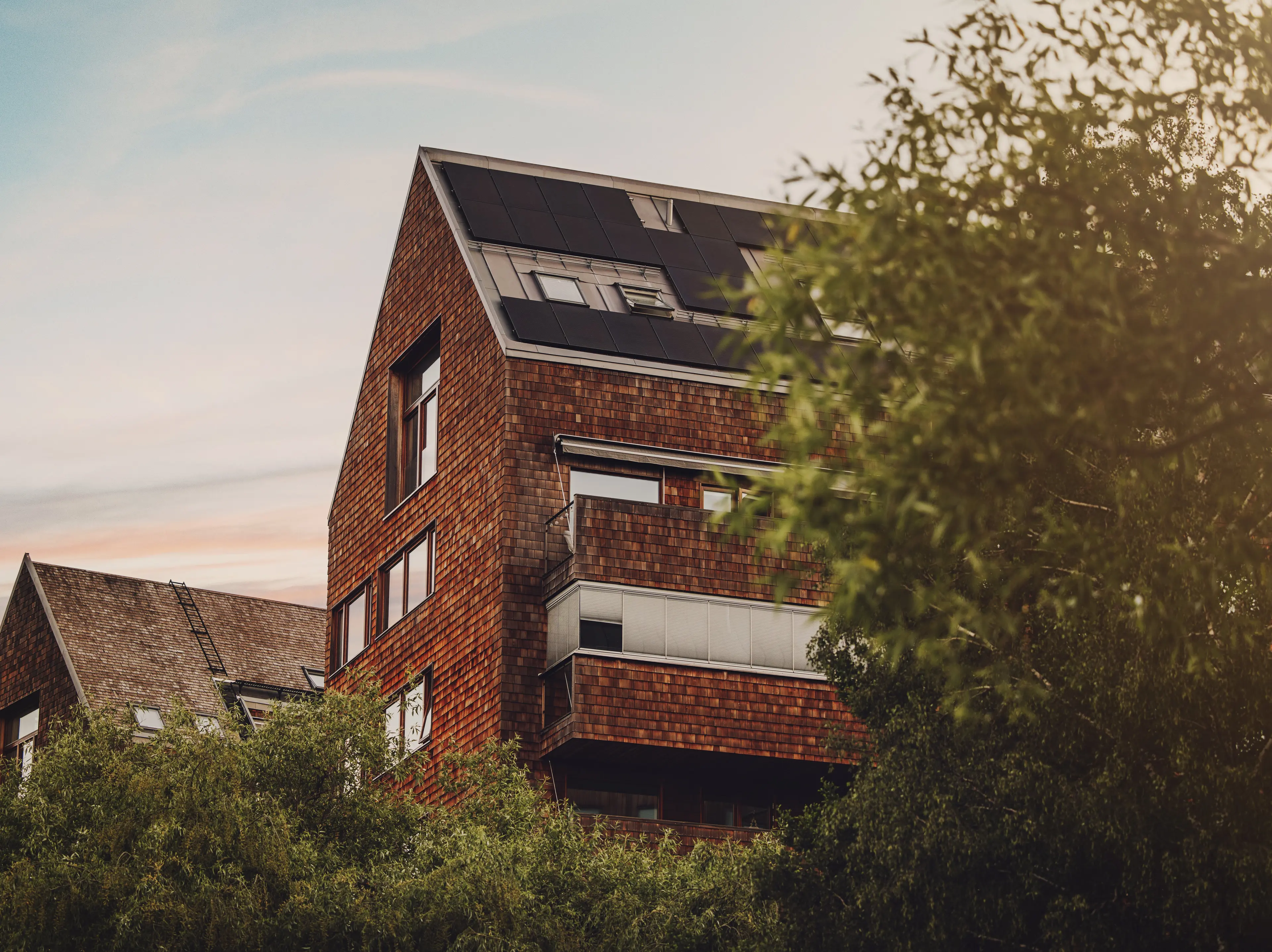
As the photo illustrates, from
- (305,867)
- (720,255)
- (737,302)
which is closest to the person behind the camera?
(305,867)

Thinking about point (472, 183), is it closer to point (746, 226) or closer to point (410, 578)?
point (746, 226)

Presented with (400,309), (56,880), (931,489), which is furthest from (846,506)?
(400,309)

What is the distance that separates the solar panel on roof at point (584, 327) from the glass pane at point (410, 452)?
17.8ft

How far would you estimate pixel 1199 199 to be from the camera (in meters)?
16.3

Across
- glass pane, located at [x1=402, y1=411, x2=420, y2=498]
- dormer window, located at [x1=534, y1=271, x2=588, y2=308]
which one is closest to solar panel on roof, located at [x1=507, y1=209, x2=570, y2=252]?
dormer window, located at [x1=534, y1=271, x2=588, y2=308]

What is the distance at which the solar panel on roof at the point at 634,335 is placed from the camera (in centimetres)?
3891

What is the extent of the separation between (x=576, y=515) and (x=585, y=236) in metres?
8.81

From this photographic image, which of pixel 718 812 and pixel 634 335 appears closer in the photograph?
pixel 718 812

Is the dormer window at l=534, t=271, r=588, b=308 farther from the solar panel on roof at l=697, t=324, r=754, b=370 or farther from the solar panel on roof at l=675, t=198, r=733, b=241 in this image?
the solar panel on roof at l=675, t=198, r=733, b=241

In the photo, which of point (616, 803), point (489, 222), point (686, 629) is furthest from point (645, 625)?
point (489, 222)

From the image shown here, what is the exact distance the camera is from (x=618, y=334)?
3925 centimetres

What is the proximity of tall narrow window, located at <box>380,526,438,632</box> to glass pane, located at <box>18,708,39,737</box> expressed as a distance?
17074 mm

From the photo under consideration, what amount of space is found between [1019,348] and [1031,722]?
752cm

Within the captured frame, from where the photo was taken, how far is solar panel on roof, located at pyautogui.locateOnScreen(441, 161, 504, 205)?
42.4 meters
